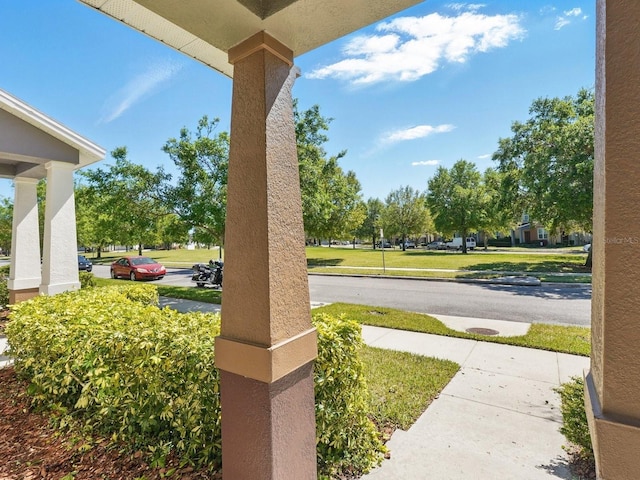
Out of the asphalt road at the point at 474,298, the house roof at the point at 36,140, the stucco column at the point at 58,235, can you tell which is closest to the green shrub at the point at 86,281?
the stucco column at the point at 58,235

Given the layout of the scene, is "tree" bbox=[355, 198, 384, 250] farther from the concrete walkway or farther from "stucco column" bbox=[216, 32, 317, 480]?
"stucco column" bbox=[216, 32, 317, 480]

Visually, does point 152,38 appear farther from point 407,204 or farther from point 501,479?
point 407,204

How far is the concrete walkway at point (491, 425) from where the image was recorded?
2.56 meters

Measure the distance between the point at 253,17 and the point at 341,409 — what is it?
9.83 feet

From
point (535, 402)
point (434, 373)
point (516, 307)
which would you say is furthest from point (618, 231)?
point (516, 307)

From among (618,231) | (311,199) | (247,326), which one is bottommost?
(247,326)

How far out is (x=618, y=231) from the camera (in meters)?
1.21

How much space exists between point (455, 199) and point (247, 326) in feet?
115

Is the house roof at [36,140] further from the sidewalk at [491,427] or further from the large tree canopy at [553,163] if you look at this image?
the large tree canopy at [553,163]

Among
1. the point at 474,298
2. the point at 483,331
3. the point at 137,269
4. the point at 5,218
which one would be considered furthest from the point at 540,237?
the point at 5,218

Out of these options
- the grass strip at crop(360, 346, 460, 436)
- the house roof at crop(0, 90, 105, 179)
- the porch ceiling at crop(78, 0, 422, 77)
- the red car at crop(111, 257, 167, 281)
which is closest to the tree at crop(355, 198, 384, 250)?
the red car at crop(111, 257, 167, 281)

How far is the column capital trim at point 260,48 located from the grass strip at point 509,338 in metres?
3.84

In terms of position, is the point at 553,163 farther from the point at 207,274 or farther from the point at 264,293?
the point at 264,293

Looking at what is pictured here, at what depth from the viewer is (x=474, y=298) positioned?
10.4m
